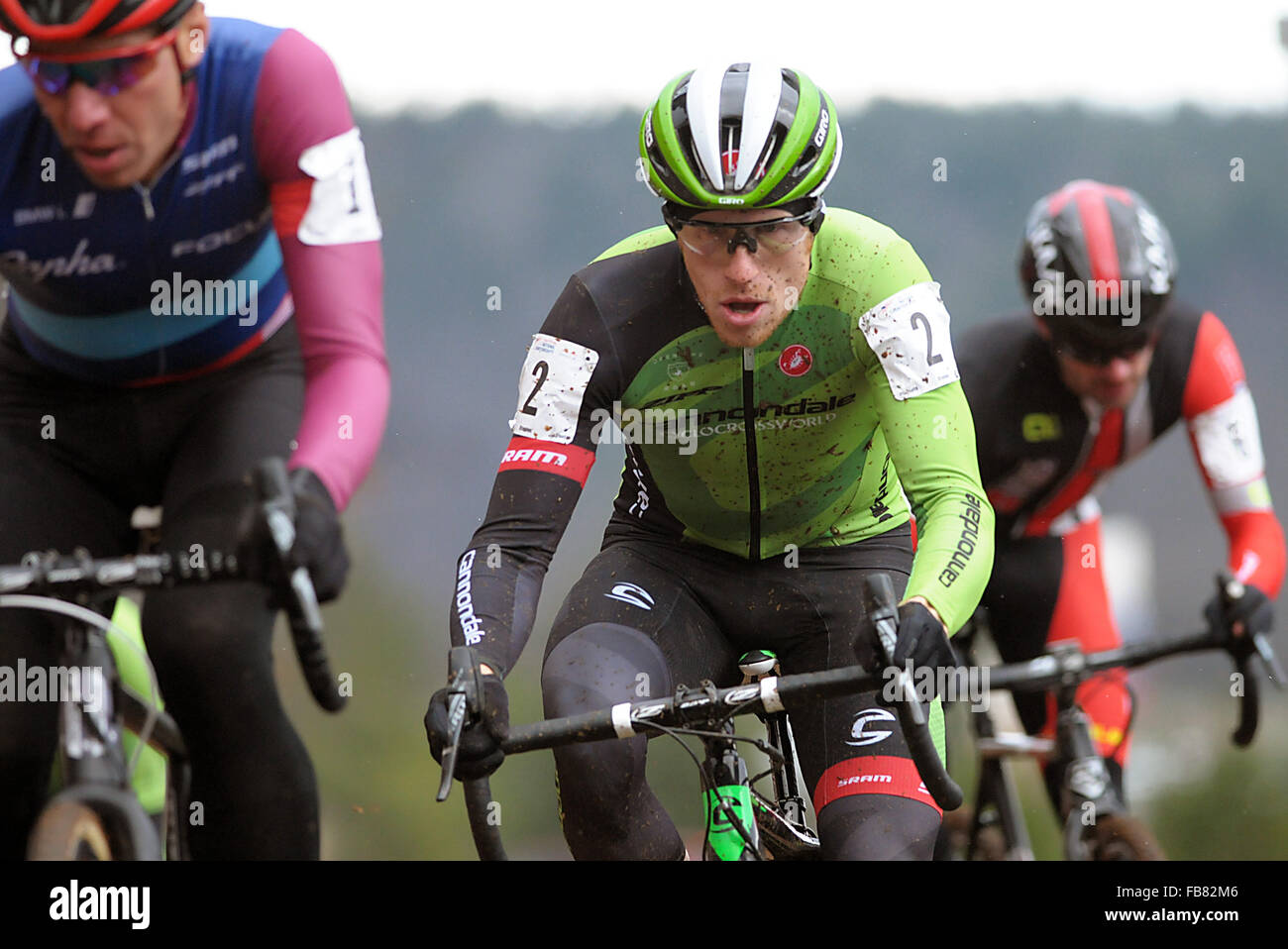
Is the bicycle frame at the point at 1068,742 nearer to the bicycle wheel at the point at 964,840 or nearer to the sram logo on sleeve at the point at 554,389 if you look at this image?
the bicycle wheel at the point at 964,840

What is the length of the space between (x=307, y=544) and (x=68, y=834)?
0.70 meters

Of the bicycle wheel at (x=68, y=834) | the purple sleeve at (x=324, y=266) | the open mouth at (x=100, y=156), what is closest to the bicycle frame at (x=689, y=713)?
the purple sleeve at (x=324, y=266)

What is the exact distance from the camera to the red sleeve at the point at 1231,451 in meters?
5.20

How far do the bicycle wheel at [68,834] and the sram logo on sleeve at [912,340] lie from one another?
1960 mm

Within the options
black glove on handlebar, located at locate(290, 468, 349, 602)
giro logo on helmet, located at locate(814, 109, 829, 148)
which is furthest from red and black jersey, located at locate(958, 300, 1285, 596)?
black glove on handlebar, located at locate(290, 468, 349, 602)

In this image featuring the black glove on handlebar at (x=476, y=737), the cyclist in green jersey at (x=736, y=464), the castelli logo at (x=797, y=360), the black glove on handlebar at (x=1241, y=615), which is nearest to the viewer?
the black glove on handlebar at (x=476, y=737)

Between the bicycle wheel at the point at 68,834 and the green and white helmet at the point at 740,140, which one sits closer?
the bicycle wheel at the point at 68,834

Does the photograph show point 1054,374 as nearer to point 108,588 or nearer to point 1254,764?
point 108,588

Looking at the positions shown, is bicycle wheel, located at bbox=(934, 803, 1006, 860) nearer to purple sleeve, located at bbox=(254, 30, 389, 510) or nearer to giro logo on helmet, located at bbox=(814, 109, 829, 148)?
giro logo on helmet, located at bbox=(814, 109, 829, 148)

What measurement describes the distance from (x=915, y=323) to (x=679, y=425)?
652 millimetres

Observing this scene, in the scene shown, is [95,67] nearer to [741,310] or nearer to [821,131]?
[741,310]

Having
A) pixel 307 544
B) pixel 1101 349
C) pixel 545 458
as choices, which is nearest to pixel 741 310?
pixel 545 458

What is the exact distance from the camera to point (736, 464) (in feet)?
13.4

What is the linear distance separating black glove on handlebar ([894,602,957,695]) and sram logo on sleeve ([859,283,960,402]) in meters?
0.65
